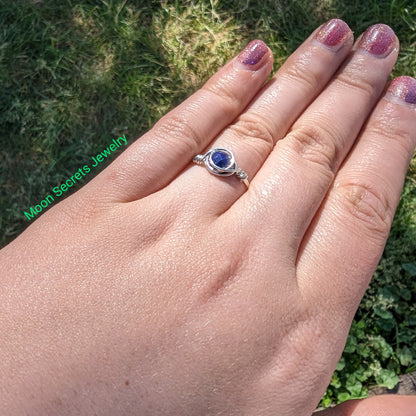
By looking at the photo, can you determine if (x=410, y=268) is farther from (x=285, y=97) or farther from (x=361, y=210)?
(x=285, y=97)

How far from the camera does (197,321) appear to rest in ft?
5.39

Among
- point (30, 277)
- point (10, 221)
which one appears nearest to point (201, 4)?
point (10, 221)

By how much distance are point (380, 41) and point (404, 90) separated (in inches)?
10.0

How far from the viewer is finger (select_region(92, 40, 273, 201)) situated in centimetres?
190

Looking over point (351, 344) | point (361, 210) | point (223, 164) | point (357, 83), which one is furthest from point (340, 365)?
point (357, 83)

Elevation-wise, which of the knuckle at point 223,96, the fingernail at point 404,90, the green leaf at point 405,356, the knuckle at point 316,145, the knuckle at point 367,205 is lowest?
the green leaf at point 405,356

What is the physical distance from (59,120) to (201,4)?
1.12m

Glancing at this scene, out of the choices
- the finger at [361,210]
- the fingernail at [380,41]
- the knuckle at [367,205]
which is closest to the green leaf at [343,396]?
the finger at [361,210]

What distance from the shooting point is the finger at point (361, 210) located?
5.87ft

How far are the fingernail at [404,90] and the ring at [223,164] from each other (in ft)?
2.71

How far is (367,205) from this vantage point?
196 cm

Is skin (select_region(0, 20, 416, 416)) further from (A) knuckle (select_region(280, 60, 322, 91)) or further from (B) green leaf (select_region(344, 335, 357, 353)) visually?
(B) green leaf (select_region(344, 335, 357, 353))

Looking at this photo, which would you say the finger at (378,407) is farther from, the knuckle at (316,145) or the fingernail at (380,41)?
the fingernail at (380,41)

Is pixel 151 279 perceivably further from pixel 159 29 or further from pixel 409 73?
pixel 409 73
